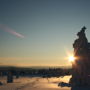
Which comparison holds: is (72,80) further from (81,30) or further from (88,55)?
(81,30)

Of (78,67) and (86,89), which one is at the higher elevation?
(78,67)

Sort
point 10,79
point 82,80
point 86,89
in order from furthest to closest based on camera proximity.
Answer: point 10,79 → point 82,80 → point 86,89

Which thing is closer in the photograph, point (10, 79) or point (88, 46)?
point (88, 46)

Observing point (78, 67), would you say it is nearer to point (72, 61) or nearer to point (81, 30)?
point (72, 61)

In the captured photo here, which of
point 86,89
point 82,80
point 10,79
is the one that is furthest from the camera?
point 10,79

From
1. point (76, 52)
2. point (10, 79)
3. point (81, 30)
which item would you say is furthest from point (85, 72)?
point (10, 79)

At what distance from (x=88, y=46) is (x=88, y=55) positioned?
2.25 metres

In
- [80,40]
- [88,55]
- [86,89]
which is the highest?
[80,40]

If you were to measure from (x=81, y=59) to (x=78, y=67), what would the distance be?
2.06m

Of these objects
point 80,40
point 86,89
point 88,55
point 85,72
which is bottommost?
point 86,89

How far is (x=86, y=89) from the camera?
45500 mm

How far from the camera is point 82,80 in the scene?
171ft

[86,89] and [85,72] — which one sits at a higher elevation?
[85,72]

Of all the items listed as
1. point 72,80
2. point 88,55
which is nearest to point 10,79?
point 72,80
